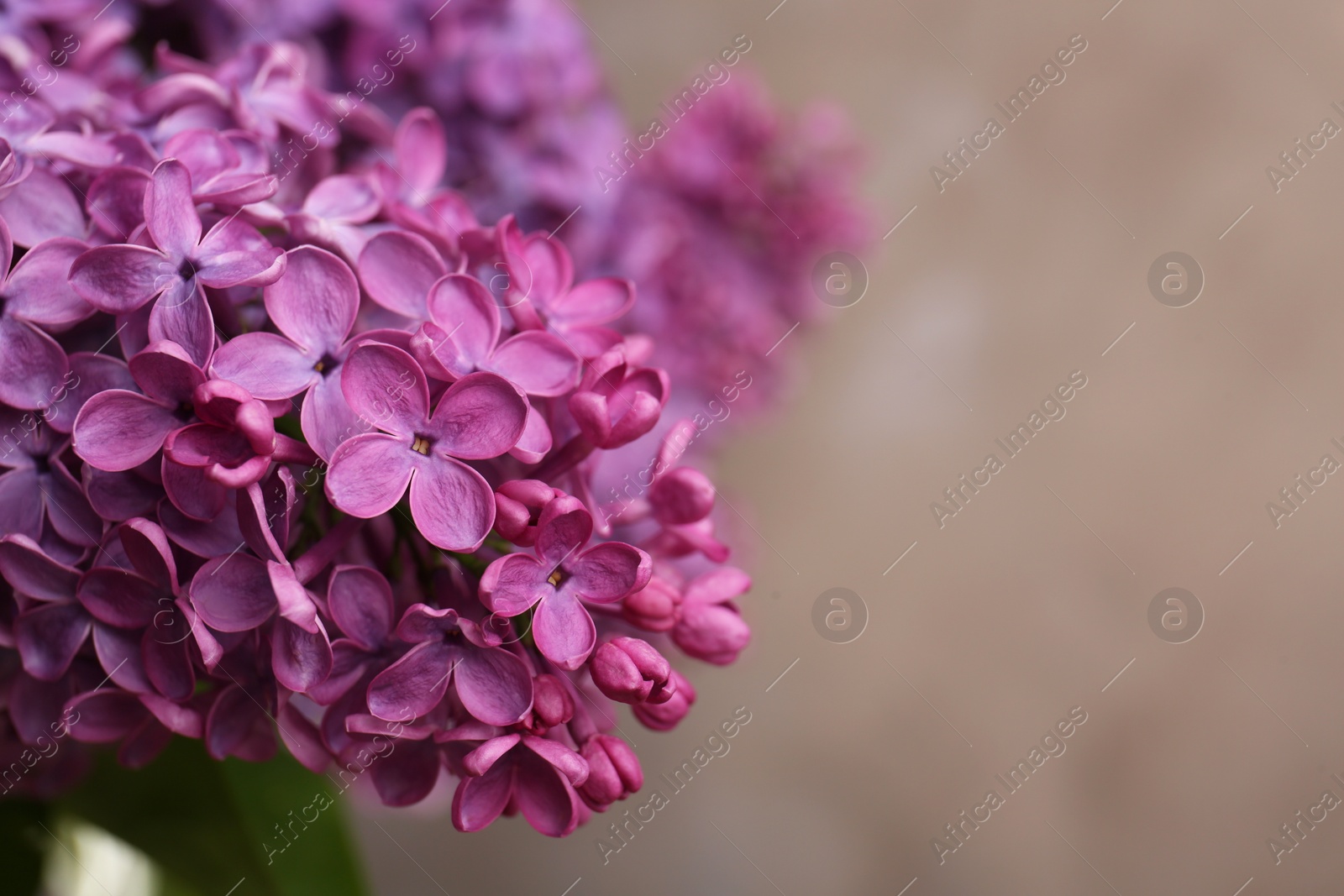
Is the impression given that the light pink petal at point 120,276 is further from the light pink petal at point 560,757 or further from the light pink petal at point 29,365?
the light pink petal at point 560,757

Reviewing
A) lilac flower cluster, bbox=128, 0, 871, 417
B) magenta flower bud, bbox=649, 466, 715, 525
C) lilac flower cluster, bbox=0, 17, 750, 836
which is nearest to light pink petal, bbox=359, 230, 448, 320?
lilac flower cluster, bbox=0, 17, 750, 836

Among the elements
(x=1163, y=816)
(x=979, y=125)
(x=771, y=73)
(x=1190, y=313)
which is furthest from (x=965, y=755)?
(x=771, y=73)

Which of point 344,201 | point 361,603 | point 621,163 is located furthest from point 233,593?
point 621,163

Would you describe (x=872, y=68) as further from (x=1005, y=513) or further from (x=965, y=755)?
(x=965, y=755)

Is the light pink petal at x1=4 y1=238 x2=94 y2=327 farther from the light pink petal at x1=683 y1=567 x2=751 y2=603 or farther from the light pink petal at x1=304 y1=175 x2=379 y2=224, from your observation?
the light pink petal at x1=683 y1=567 x2=751 y2=603

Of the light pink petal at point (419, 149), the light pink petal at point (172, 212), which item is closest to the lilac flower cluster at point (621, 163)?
the light pink petal at point (419, 149)
